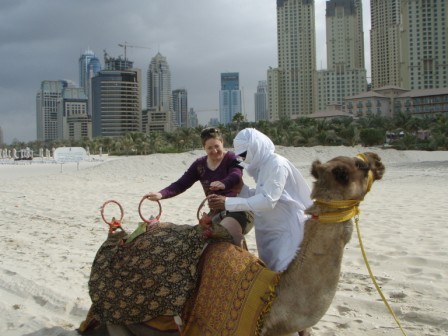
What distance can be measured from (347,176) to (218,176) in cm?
177

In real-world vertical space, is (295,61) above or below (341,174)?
above

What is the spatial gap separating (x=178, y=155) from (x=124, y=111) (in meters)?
134

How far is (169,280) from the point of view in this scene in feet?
12.3

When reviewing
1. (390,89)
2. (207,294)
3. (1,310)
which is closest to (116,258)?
(207,294)

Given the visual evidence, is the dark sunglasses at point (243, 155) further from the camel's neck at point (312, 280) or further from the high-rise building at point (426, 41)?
the high-rise building at point (426, 41)

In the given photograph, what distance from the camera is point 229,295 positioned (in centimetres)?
338

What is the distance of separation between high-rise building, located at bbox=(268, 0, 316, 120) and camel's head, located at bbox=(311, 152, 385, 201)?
455ft

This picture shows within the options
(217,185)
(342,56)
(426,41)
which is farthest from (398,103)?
(217,185)

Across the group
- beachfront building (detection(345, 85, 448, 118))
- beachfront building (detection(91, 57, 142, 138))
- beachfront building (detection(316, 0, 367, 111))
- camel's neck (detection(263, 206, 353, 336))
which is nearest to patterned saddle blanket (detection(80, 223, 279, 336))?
camel's neck (detection(263, 206, 353, 336))

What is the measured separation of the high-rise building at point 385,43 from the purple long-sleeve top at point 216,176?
14692 cm

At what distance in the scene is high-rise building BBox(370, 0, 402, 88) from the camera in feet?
484

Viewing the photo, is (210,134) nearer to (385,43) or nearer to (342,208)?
(342,208)

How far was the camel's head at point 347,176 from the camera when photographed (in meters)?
2.95

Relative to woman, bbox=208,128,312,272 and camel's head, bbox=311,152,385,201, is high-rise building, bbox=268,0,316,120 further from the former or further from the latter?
camel's head, bbox=311,152,385,201
